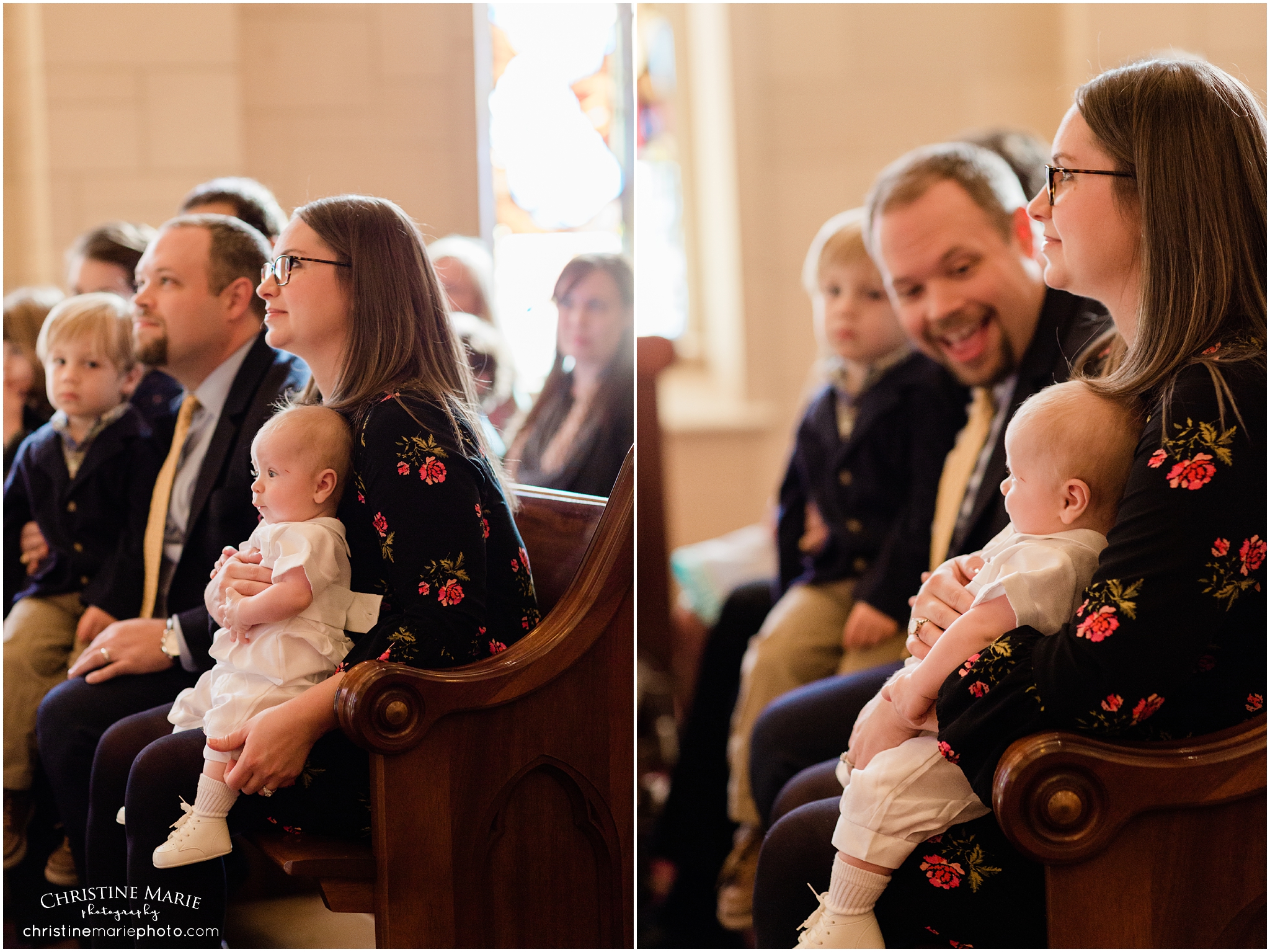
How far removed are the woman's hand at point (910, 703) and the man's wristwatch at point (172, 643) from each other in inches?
34.1

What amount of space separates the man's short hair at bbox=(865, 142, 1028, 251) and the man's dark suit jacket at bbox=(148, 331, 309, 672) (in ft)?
3.28

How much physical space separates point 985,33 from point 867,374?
3.19 m

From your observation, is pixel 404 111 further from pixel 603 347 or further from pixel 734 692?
pixel 734 692

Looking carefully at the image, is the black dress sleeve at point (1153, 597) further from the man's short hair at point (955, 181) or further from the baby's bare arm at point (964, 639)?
the man's short hair at point (955, 181)

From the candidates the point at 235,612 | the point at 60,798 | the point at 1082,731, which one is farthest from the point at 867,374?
the point at 60,798

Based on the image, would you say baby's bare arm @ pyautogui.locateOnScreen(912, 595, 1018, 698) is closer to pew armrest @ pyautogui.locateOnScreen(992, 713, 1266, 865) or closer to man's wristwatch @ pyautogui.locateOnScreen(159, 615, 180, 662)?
pew armrest @ pyautogui.locateOnScreen(992, 713, 1266, 865)

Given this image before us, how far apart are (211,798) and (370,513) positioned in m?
0.37

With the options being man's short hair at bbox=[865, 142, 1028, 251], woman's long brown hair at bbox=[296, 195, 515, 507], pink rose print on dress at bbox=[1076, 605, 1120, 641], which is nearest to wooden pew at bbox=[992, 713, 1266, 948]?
pink rose print on dress at bbox=[1076, 605, 1120, 641]

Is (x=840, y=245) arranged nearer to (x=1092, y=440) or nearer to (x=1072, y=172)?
(x=1072, y=172)

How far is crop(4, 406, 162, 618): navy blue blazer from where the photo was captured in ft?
5.04

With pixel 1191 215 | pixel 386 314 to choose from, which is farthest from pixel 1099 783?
pixel 386 314

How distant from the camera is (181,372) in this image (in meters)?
1.50

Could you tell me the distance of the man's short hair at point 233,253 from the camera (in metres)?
1.44

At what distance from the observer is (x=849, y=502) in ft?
7.67
